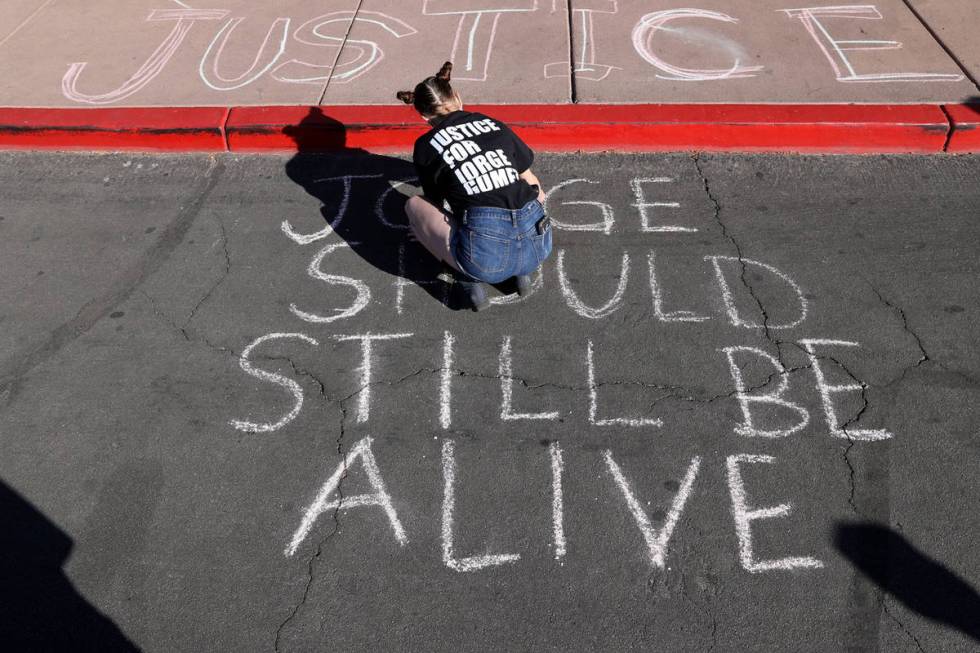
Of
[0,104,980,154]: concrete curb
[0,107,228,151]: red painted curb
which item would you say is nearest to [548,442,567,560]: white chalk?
[0,104,980,154]: concrete curb

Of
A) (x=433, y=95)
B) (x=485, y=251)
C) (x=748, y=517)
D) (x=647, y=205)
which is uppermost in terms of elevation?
(x=433, y=95)

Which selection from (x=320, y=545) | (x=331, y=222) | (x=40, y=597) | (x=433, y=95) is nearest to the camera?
(x=40, y=597)

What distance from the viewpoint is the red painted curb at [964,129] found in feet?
17.1

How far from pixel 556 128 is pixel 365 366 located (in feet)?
7.11

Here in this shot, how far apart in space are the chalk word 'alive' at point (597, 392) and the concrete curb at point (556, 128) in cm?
175

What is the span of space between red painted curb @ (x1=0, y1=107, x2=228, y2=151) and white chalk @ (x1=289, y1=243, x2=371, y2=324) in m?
1.45

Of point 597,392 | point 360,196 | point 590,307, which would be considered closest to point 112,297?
point 360,196

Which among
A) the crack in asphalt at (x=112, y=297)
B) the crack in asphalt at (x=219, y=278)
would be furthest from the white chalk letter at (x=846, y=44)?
the crack in asphalt at (x=112, y=297)

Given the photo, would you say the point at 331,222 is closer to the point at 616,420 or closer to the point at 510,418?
the point at 510,418

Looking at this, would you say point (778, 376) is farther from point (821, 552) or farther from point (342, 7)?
point (342, 7)

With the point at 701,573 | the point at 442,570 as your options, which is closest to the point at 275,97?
the point at 442,570

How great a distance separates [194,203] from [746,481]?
3.59 metres

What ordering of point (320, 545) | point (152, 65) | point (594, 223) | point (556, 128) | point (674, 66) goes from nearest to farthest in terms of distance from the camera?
point (320, 545), point (594, 223), point (556, 128), point (674, 66), point (152, 65)

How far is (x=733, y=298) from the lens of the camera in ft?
14.4
